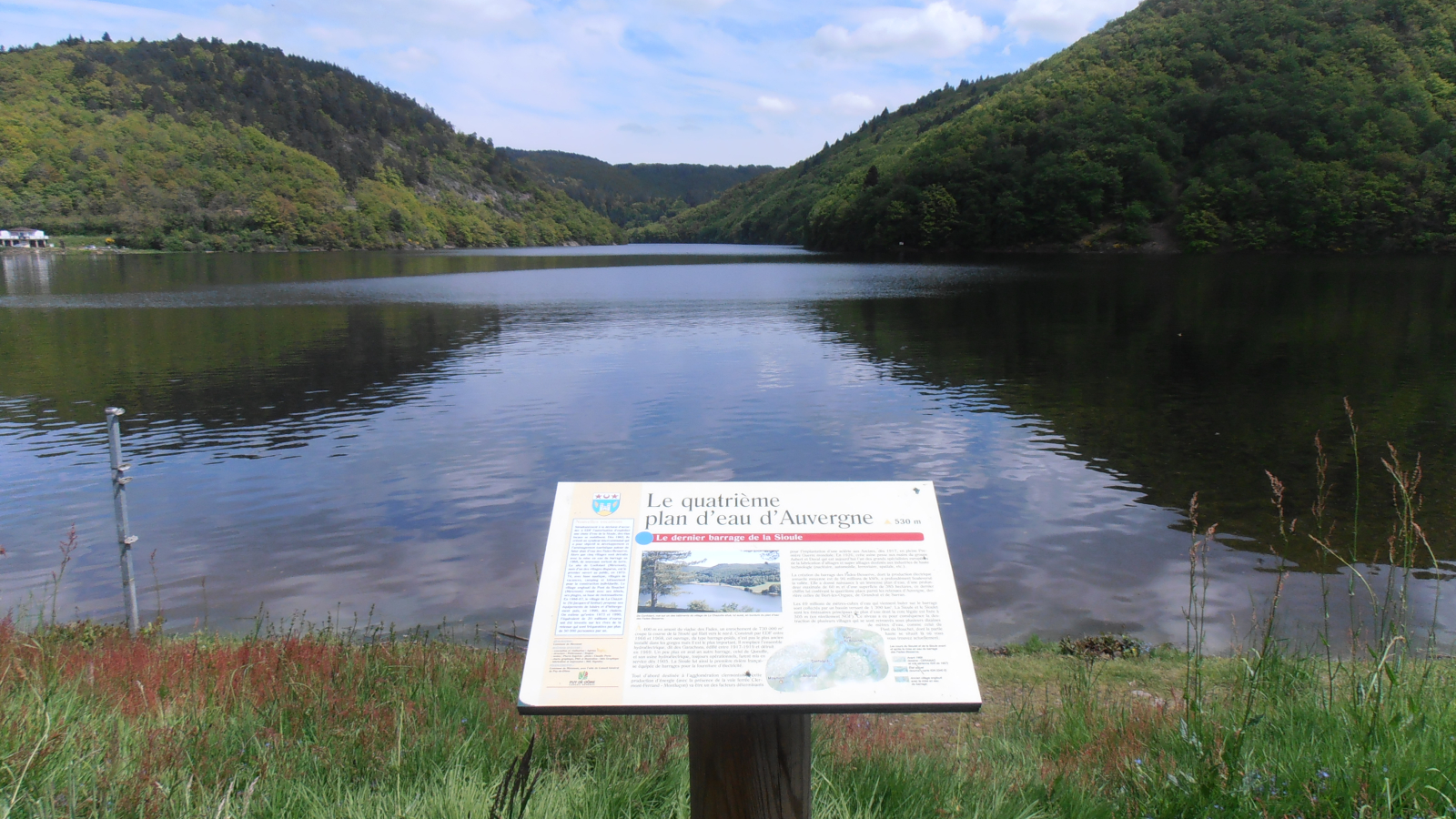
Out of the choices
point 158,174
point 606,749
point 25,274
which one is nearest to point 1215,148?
point 606,749

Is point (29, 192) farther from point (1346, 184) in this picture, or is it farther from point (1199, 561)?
point (1346, 184)

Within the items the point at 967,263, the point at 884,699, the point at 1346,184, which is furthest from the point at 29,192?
the point at 1346,184

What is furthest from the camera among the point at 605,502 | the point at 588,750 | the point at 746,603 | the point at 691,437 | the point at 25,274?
the point at 25,274

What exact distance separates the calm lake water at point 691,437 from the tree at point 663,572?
19.5ft

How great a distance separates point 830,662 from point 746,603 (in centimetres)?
33

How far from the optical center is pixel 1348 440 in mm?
15211

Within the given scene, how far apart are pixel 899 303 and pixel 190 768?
42.6 m

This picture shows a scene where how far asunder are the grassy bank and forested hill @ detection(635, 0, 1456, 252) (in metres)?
109

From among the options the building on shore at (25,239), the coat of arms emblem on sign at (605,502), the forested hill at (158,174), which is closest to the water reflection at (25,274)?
the building on shore at (25,239)

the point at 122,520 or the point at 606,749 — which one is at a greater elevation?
the point at 122,520

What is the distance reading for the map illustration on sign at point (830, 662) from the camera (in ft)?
7.68

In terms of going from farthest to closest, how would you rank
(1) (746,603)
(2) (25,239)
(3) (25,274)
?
(2) (25,239) → (3) (25,274) → (1) (746,603)

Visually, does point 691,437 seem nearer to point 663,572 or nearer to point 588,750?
point 588,750

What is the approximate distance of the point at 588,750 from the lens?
4074 mm
